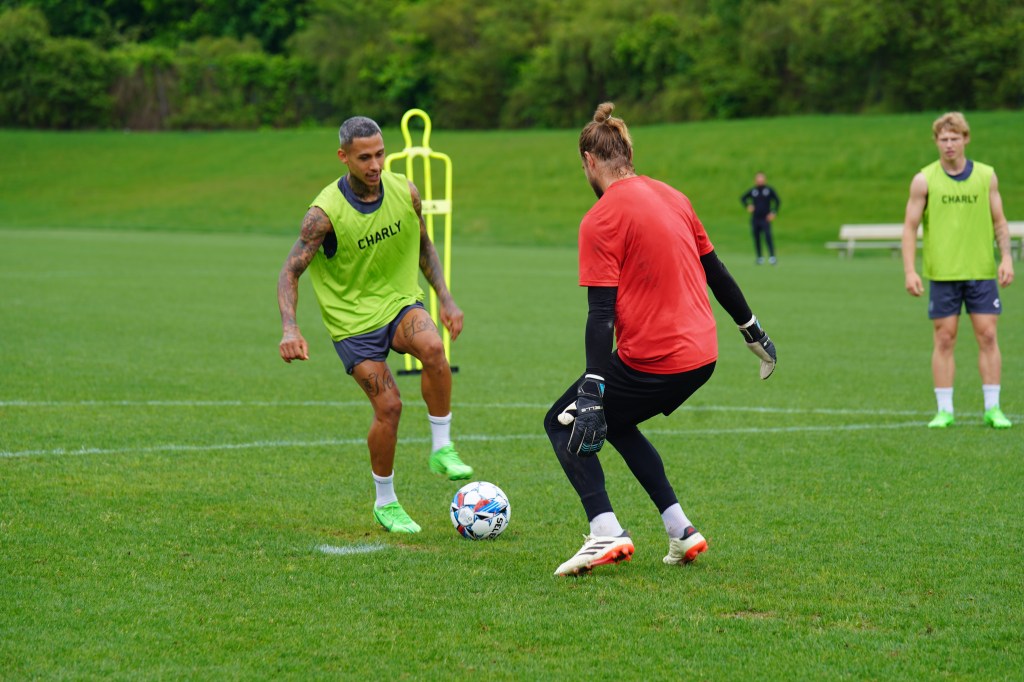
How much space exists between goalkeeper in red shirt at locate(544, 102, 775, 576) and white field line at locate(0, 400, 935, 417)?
4.51 m

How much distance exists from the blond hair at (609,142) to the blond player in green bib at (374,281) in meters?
1.43

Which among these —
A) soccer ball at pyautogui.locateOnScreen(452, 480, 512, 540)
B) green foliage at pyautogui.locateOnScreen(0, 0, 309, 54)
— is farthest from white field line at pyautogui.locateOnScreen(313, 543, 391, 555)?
green foliage at pyautogui.locateOnScreen(0, 0, 309, 54)

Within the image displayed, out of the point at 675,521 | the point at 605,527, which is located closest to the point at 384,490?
the point at 605,527

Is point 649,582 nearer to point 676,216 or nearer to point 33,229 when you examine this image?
point 676,216

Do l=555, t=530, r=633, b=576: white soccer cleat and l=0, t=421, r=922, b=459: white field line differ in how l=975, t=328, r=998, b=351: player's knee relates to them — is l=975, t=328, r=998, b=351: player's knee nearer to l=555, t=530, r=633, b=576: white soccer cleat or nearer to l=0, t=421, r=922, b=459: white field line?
l=0, t=421, r=922, b=459: white field line

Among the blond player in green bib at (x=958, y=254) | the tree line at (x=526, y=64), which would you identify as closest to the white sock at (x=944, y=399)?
the blond player in green bib at (x=958, y=254)

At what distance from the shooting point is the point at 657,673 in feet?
13.6

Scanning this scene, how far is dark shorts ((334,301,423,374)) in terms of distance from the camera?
640 cm

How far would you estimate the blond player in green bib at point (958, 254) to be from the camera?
909 cm

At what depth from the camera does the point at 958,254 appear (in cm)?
909

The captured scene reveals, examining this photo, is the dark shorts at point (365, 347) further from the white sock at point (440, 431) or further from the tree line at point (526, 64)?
the tree line at point (526, 64)

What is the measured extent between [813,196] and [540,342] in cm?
3191

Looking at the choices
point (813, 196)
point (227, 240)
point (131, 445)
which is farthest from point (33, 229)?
point (131, 445)

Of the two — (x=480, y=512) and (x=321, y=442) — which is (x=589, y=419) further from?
(x=321, y=442)
